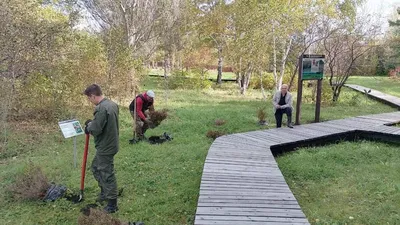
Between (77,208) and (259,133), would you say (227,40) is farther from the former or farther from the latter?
(77,208)

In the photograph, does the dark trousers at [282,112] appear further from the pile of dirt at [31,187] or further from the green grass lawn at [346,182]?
the pile of dirt at [31,187]

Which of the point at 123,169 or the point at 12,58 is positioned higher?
the point at 12,58

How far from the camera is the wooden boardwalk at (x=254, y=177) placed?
3727 mm

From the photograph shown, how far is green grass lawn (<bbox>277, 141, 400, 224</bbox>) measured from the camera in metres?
4.48

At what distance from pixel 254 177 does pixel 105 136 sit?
225 centimetres

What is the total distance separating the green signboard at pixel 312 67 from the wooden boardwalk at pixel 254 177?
69.9 inches

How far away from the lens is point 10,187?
5180 mm

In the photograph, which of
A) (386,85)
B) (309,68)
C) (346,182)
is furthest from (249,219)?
(386,85)

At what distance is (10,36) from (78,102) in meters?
3.16

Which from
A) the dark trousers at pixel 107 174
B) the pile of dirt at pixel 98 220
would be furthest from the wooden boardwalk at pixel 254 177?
the dark trousers at pixel 107 174

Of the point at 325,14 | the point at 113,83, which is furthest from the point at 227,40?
the point at 113,83

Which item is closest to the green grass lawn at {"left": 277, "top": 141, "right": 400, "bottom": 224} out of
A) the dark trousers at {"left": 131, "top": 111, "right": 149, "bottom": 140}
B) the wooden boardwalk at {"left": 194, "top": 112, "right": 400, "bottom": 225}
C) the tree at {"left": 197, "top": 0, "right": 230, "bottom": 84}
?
the wooden boardwalk at {"left": 194, "top": 112, "right": 400, "bottom": 225}

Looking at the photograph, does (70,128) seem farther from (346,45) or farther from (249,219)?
(346,45)

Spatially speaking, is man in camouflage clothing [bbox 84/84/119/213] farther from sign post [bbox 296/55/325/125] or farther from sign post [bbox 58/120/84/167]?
sign post [bbox 296/55/325/125]
